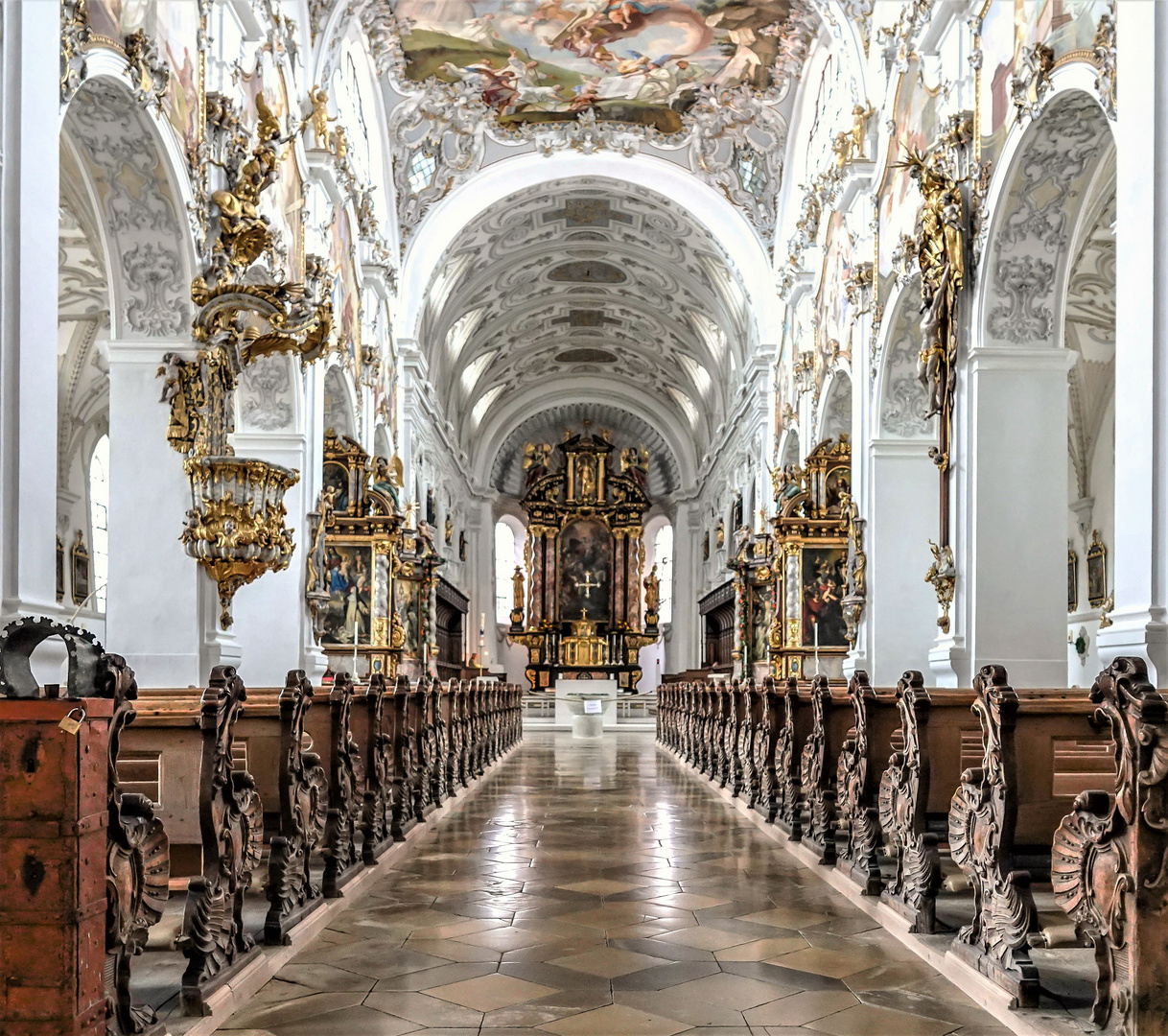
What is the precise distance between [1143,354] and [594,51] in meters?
14.0

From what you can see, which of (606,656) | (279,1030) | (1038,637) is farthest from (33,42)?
(606,656)

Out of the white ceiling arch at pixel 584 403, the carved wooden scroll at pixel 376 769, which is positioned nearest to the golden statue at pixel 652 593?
the white ceiling arch at pixel 584 403

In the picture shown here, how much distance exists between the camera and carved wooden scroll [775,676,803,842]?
7469 mm

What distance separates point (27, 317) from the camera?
6.01 m

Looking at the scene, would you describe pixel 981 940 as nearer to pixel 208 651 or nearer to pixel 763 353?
pixel 208 651

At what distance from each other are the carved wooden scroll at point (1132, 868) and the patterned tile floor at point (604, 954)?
51 centimetres

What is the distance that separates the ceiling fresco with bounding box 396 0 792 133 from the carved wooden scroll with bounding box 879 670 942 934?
1436 centimetres

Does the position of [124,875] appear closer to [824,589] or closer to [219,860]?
[219,860]

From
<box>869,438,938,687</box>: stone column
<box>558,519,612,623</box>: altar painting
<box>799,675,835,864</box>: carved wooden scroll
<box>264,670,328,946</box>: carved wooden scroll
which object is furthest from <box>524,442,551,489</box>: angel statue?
<box>264,670,328,946</box>: carved wooden scroll

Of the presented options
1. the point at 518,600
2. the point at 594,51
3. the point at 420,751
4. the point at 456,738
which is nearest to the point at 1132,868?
the point at 420,751

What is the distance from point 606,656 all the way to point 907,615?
2279 centimetres

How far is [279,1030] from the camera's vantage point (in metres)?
3.65

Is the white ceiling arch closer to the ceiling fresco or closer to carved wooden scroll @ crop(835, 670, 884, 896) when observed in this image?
the ceiling fresco

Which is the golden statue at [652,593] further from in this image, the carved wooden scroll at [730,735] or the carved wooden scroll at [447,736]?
the carved wooden scroll at [447,736]
